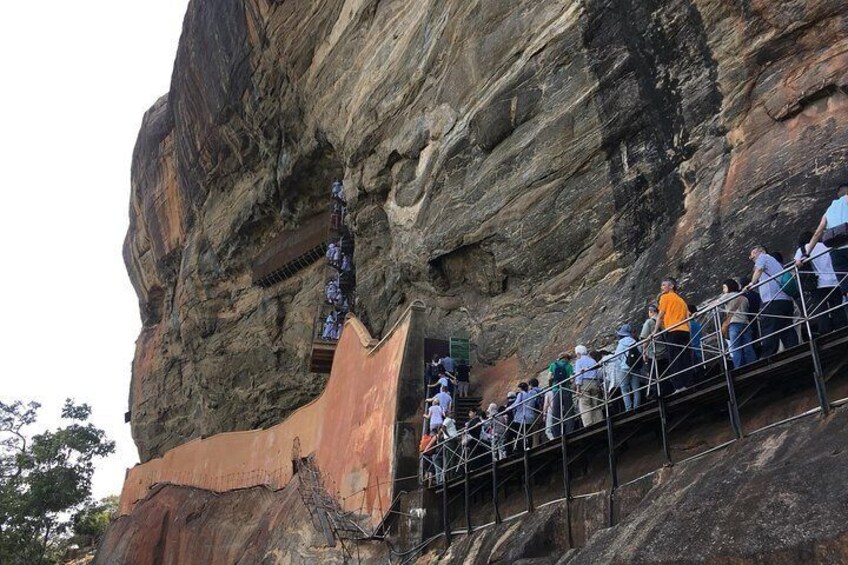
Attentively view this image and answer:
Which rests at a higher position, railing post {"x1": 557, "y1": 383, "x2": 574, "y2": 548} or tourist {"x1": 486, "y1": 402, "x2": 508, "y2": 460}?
tourist {"x1": 486, "y1": 402, "x2": 508, "y2": 460}

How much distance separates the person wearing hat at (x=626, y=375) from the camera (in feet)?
32.3

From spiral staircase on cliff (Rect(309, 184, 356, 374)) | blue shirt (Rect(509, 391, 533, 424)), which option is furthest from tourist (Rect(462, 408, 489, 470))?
spiral staircase on cliff (Rect(309, 184, 356, 374))

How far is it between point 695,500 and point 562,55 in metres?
10.9

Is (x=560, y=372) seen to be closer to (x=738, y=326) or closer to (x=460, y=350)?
(x=738, y=326)

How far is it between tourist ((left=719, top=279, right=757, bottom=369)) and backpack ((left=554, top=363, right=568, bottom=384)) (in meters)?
3.16

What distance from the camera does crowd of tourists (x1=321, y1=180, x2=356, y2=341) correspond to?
2678 cm

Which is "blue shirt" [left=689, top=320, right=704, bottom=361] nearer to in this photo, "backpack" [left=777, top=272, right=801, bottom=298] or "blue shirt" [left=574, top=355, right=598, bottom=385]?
"backpack" [left=777, top=272, right=801, bottom=298]

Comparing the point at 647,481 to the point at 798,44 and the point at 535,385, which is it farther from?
the point at 798,44

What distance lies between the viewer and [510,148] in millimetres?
16984

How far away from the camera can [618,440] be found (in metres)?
10.3

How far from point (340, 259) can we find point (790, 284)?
65.6 ft

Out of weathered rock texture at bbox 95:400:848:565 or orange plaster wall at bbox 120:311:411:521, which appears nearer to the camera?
weathered rock texture at bbox 95:400:848:565

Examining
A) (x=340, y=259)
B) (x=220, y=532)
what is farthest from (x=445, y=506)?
(x=340, y=259)

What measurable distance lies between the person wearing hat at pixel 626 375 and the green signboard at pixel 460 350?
6722mm
